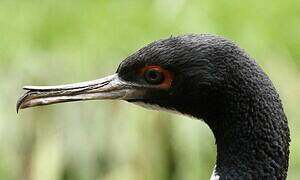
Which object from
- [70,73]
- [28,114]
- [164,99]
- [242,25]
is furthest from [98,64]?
[164,99]

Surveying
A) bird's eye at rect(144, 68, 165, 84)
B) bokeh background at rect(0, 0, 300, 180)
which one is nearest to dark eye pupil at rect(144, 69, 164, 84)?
bird's eye at rect(144, 68, 165, 84)

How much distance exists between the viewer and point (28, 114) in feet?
16.4

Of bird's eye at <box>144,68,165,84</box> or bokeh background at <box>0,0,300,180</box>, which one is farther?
bokeh background at <box>0,0,300,180</box>

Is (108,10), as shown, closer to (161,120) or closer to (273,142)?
(161,120)

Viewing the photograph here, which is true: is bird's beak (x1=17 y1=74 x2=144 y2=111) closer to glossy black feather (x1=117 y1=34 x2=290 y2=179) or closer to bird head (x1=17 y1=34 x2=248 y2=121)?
bird head (x1=17 y1=34 x2=248 y2=121)

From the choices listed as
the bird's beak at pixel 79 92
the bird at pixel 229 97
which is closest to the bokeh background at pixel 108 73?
the bird's beak at pixel 79 92

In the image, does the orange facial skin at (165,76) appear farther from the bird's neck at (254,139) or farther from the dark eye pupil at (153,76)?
the bird's neck at (254,139)

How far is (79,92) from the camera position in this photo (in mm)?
3051

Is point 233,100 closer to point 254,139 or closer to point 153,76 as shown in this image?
point 254,139

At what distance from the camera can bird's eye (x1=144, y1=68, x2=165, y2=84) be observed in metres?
2.92

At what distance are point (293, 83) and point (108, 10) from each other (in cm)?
123

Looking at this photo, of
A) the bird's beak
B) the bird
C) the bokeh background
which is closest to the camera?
the bird

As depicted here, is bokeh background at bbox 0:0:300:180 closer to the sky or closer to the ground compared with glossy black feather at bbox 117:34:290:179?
closer to the sky

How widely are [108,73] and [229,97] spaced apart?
225 centimetres
